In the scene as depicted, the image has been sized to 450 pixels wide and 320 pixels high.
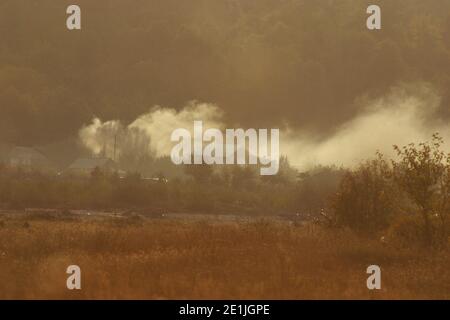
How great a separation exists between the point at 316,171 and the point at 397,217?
66.0m

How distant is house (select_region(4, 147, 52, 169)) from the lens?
113062 mm

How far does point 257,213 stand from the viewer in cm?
7156

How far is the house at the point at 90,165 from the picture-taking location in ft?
337

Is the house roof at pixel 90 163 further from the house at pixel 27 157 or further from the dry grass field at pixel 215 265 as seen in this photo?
the dry grass field at pixel 215 265

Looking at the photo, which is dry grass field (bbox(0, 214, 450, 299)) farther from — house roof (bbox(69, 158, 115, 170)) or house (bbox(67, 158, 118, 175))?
house roof (bbox(69, 158, 115, 170))

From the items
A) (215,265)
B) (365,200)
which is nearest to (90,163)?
(365,200)

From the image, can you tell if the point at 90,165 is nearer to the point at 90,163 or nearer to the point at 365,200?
the point at 90,163

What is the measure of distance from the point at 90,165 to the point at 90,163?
133 centimetres

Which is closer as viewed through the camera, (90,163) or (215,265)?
(215,265)

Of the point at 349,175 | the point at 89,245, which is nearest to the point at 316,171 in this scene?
the point at 349,175

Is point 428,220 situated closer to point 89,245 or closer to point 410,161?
point 410,161

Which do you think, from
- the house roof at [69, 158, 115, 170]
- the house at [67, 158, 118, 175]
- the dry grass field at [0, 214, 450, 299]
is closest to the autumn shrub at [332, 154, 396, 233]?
the dry grass field at [0, 214, 450, 299]

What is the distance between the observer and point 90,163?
10819 cm

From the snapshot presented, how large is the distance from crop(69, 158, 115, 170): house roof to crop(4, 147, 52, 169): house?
7.96 metres
